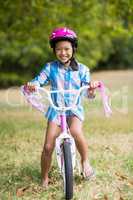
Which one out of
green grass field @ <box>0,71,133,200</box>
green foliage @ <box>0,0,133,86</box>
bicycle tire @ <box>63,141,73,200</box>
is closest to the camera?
bicycle tire @ <box>63,141,73,200</box>

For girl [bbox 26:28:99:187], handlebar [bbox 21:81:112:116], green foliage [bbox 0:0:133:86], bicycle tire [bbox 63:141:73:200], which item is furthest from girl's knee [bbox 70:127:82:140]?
green foliage [bbox 0:0:133:86]

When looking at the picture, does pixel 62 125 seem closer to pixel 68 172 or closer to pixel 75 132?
pixel 75 132

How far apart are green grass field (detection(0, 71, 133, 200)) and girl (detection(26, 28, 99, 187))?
0.35m

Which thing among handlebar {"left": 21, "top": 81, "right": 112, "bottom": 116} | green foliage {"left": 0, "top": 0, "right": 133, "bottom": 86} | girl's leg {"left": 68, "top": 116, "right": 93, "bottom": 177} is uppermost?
green foliage {"left": 0, "top": 0, "right": 133, "bottom": 86}

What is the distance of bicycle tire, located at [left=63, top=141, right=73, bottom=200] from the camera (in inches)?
203

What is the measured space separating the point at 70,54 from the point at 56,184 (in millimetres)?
1377

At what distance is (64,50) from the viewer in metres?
5.62

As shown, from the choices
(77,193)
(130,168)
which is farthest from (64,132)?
(130,168)

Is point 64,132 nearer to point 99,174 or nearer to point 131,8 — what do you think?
point 99,174

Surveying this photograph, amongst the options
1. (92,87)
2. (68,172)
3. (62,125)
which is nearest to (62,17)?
(92,87)

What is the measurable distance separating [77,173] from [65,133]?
0.93 meters

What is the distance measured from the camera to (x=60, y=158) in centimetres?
537

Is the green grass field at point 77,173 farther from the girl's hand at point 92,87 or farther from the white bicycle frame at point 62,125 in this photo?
the girl's hand at point 92,87

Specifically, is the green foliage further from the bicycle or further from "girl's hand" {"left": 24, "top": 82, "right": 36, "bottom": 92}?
"girl's hand" {"left": 24, "top": 82, "right": 36, "bottom": 92}
